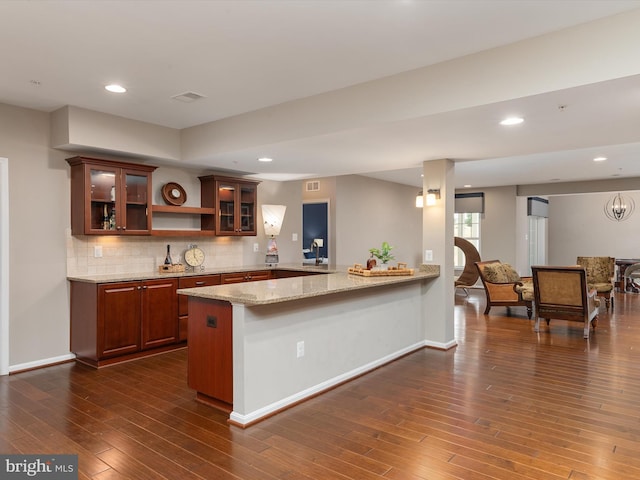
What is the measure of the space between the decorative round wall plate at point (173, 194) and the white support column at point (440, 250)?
2.96m

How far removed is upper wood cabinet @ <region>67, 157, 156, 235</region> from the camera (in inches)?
173

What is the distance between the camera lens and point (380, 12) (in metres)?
2.49

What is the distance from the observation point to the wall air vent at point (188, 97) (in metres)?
3.87

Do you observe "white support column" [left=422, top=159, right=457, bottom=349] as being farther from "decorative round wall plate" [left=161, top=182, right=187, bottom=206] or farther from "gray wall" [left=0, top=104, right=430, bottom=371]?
"gray wall" [left=0, top=104, right=430, bottom=371]

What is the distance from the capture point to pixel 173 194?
17.9 feet

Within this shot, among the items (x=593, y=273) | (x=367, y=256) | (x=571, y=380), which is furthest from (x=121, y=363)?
(x=593, y=273)

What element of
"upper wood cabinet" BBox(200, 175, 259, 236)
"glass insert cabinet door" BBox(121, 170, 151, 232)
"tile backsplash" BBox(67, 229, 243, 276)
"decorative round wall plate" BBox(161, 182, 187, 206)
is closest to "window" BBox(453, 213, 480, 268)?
"upper wood cabinet" BBox(200, 175, 259, 236)

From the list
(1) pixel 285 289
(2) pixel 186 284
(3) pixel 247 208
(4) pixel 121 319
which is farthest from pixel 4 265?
(3) pixel 247 208

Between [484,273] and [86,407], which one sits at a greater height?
[484,273]

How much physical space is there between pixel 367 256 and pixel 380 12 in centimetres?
735

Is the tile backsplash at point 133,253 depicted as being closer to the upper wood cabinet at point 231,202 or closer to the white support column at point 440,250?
the upper wood cabinet at point 231,202

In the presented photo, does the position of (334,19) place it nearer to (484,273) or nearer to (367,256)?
(484,273)

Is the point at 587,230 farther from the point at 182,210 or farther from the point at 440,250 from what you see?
the point at 182,210

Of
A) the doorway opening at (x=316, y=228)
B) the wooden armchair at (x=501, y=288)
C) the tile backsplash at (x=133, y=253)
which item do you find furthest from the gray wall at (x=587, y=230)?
the tile backsplash at (x=133, y=253)
